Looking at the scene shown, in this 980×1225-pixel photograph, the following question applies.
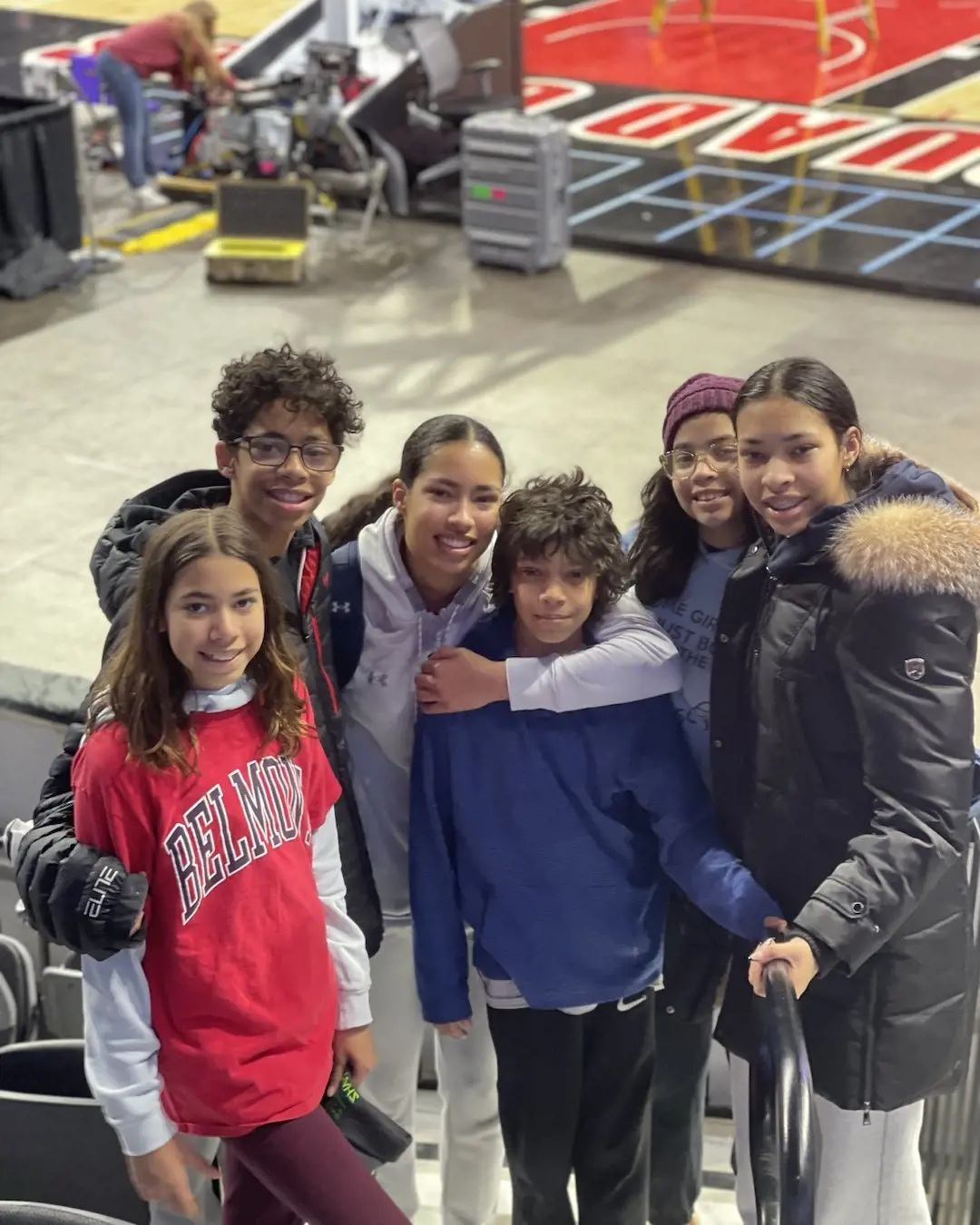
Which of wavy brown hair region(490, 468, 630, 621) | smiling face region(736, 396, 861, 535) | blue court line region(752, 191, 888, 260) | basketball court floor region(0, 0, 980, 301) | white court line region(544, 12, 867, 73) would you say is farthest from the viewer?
white court line region(544, 12, 867, 73)

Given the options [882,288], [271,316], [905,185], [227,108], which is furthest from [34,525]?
[905,185]

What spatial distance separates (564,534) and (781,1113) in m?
1.03

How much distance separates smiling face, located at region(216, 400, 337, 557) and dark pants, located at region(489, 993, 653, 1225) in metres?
Answer: 0.98

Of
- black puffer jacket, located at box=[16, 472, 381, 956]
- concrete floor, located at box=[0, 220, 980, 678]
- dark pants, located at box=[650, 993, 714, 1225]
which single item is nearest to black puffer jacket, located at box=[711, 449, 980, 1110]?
dark pants, located at box=[650, 993, 714, 1225]

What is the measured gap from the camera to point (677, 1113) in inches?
129

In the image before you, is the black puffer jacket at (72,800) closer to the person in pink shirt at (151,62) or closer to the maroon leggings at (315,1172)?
the maroon leggings at (315,1172)

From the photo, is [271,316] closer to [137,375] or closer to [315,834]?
[137,375]

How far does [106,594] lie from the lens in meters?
2.82

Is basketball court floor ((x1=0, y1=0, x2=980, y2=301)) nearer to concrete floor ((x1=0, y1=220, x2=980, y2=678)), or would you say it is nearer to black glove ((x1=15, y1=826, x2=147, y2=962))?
concrete floor ((x1=0, y1=220, x2=980, y2=678))

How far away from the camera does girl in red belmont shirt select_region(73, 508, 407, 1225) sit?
98.0 inches

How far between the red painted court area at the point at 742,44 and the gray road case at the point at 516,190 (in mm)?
5556

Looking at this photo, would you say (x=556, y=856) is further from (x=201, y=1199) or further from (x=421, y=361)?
(x=421, y=361)

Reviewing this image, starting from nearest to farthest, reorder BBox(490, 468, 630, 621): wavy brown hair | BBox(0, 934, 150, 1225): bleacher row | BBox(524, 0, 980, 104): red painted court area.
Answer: BBox(490, 468, 630, 621): wavy brown hair
BBox(0, 934, 150, 1225): bleacher row
BBox(524, 0, 980, 104): red painted court area

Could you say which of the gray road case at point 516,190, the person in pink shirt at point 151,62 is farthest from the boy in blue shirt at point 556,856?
the person in pink shirt at point 151,62
